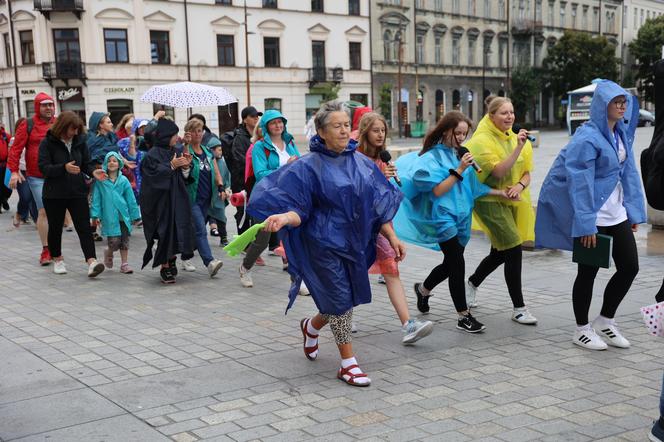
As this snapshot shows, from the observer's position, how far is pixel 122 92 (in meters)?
42.0

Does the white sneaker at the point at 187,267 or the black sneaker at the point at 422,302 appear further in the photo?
the white sneaker at the point at 187,267

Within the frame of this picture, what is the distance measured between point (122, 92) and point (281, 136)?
36.4 meters

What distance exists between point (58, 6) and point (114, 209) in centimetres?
3548

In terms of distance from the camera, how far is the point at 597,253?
16.8 feet

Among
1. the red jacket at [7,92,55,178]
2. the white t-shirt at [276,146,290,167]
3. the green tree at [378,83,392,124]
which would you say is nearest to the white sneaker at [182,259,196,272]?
the white t-shirt at [276,146,290,167]

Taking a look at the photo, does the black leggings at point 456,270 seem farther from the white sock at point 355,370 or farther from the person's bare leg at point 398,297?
the white sock at point 355,370

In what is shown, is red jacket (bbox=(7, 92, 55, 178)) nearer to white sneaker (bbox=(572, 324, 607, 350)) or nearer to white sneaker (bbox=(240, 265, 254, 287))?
white sneaker (bbox=(240, 265, 254, 287))

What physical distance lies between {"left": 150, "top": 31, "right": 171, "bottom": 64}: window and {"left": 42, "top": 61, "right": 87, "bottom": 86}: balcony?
430cm

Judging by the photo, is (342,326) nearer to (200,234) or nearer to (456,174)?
(456,174)

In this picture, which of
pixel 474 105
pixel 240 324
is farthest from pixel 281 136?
pixel 474 105

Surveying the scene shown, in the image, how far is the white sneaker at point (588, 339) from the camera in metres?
5.20

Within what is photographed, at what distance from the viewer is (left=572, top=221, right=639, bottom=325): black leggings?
5.20 metres

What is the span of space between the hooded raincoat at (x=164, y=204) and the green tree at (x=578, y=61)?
62.5m

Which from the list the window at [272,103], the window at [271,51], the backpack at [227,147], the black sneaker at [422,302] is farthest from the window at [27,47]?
the black sneaker at [422,302]
